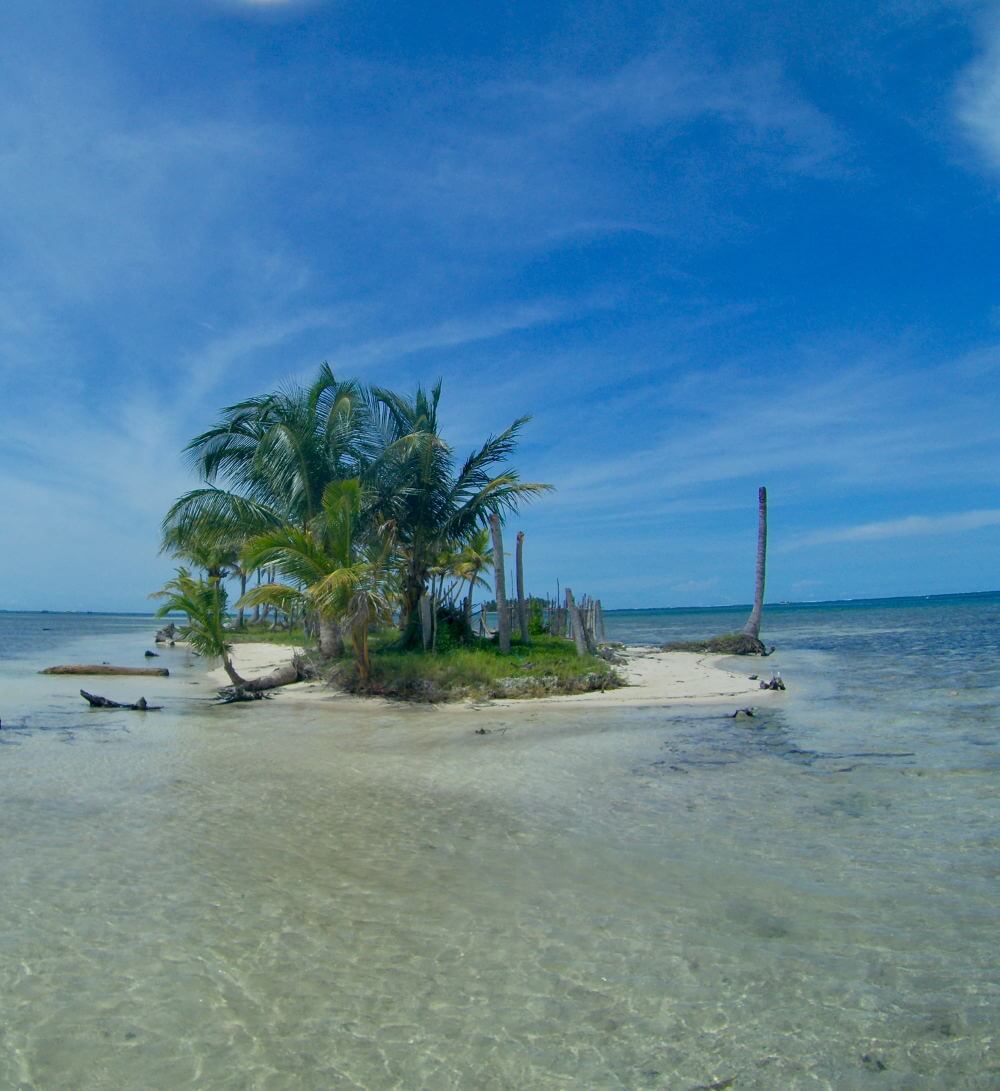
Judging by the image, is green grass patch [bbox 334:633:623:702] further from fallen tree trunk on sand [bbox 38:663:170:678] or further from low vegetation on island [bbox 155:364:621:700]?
fallen tree trunk on sand [bbox 38:663:170:678]

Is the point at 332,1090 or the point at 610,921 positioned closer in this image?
the point at 332,1090

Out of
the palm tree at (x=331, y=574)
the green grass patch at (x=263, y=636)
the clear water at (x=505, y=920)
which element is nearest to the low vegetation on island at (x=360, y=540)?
the palm tree at (x=331, y=574)

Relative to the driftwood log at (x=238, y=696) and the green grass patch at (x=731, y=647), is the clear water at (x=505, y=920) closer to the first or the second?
the driftwood log at (x=238, y=696)

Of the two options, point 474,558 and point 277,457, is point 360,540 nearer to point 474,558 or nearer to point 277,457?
point 277,457

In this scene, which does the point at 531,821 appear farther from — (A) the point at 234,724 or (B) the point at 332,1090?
(A) the point at 234,724

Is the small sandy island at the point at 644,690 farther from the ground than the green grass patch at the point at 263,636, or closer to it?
closer to it

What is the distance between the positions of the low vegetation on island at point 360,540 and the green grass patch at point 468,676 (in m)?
0.03

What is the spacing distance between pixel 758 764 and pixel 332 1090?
624cm

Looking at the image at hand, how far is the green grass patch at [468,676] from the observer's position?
47.1 feet

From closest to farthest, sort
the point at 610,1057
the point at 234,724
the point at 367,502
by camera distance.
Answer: the point at 610,1057 → the point at 234,724 → the point at 367,502

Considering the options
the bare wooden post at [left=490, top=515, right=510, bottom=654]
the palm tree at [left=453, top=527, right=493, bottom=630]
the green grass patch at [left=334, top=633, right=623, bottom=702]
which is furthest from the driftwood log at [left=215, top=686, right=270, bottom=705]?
the palm tree at [left=453, top=527, right=493, bottom=630]

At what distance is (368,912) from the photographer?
4281 mm

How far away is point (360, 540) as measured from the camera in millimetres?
18219

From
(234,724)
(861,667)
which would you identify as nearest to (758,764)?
(234,724)
